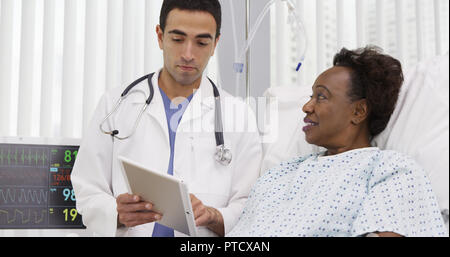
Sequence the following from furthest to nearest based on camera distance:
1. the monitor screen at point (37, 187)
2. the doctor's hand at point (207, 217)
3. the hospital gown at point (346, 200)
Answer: the monitor screen at point (37, 187)
the doctor's hand at point (207, 217)
the hospital gown at point (346, 200)

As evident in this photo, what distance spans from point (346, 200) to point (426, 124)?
277 mm

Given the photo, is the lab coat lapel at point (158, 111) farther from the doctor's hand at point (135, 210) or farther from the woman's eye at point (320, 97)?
the woman's eye at point (320, 97)

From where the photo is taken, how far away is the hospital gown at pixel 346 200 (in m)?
0.93

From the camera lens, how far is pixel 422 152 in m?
1.06

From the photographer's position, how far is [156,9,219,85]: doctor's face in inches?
50.4

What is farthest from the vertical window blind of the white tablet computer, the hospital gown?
the white tablet computer

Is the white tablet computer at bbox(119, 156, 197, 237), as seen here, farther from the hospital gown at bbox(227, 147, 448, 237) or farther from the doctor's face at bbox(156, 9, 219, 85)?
the doctor's face at bbox(156, 9, 219, 85)

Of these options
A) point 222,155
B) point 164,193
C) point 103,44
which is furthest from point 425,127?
point 103,44

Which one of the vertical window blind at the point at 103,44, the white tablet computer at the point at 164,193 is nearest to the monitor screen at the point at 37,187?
the vertical window blind at the point at 103,44

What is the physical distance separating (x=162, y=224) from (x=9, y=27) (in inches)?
34.9

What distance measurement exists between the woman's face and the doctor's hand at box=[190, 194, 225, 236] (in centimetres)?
32

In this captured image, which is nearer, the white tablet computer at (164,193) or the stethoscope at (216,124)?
the white tablet computer at (164,193)

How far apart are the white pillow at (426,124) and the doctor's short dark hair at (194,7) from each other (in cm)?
57
